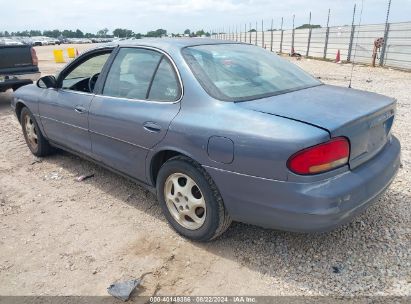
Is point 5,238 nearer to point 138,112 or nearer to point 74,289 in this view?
point 74,289

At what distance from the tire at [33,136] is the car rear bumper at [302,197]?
3.33m

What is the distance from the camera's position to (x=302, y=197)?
7.84ft

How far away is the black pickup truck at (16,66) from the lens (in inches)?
355

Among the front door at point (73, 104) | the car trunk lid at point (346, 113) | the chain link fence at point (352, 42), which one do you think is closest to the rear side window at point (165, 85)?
the car trunk lid at point (346, 113)

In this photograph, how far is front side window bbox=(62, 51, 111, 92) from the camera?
4.18 meters

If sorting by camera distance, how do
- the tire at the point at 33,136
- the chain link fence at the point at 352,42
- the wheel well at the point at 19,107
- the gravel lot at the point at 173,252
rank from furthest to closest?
the chain link fence at the point at 352,42
the wheel well at the point at 19,107
the tire at the point at 33,136
the gravel lot at the point at 173,252

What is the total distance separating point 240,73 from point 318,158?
3.84 feet

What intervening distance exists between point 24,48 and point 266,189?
914 centimetres

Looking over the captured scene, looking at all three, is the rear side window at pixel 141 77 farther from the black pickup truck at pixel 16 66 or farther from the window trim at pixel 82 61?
the black pickup truck at pixel 16 66

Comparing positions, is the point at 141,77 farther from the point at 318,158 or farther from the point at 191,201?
the point at 318,158

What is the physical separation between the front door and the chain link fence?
7734 millimetres

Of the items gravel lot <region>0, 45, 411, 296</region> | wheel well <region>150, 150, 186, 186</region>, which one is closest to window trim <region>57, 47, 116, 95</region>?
wheel well <region>150, 150, 186, 186</region>

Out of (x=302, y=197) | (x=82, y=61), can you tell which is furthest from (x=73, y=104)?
(x=302, y=197)

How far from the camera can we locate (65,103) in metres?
4.27
